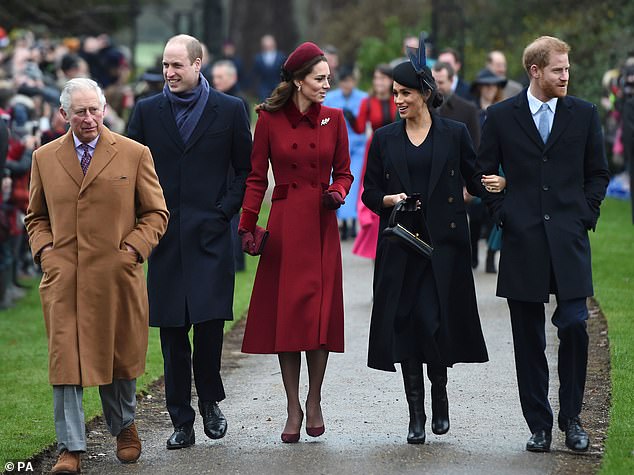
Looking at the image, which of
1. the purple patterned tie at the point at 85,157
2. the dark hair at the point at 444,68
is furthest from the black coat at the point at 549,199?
the dark hair at the point at 444,68

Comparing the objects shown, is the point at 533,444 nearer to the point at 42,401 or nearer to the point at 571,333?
the point at 571,333

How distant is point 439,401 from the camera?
7531 mm

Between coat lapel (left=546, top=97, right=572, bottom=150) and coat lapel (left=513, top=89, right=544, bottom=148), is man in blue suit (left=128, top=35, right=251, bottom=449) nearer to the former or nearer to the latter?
coat lapel (left=513, top=89, right=544, bottom=148)

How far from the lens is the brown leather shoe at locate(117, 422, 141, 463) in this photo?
287 inches

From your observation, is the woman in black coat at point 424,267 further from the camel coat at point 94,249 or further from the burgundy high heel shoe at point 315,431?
the camel coat at point 94,249

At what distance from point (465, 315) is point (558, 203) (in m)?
0.80

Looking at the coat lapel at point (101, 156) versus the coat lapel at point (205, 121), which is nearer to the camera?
the coat lapel at point (101, 156)

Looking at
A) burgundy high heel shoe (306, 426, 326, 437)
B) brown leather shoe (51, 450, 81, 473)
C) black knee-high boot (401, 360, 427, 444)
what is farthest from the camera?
burgundy high heel shoe (306, 426, 326, 437)

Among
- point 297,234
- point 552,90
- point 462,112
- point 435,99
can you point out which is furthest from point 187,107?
point 462,112

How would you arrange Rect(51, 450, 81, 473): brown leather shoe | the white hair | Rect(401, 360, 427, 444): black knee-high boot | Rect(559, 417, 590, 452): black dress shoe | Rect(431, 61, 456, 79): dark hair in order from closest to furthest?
1. Rect(51, 450, 81, 473): brown leather shoe
2. the white hair
3. Rect(559, 417, 590, 452): black dress shoe
4. Rect(401, 360, 427, 444): black knee-high boot
5. Rect(431, 61, 456, 79): dark hair

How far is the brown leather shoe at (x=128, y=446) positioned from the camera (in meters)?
7.29

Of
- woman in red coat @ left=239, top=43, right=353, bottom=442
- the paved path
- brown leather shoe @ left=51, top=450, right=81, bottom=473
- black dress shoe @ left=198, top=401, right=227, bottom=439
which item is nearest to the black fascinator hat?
woman in red coat @ left=239, top=43, right=353, bottom=442

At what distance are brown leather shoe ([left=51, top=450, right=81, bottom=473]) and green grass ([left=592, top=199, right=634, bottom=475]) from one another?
251 centimetres

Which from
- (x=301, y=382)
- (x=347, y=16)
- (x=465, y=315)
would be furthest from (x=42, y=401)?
(x=347, y=16)
